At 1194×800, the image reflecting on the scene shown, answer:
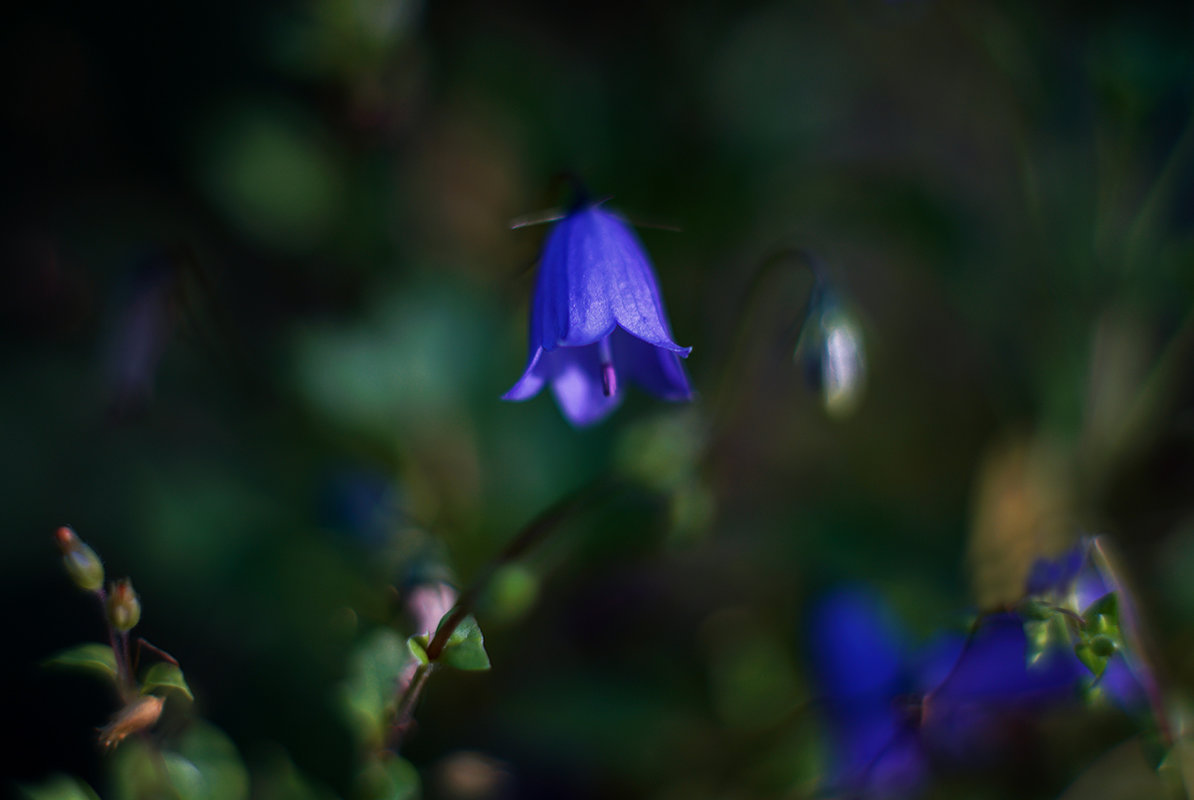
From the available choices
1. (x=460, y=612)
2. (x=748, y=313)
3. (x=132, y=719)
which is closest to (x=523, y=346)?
(x=748, y=313)

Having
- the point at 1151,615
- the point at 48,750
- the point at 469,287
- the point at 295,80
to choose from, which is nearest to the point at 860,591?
the point at 1151,615

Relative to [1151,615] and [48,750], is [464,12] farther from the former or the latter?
[1151,615]

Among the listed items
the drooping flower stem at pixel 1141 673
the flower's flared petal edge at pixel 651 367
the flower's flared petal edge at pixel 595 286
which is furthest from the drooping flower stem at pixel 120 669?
the drooping flower stem at pixel 1141 673

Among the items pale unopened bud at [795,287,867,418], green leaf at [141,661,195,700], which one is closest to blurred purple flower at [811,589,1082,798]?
pale unopened bud at [795,287,867,418]

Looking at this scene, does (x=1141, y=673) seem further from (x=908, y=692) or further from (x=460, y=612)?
(x=460, y=612)

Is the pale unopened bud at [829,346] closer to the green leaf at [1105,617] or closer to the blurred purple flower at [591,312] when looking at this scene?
the blurred purple flower at [591,312]

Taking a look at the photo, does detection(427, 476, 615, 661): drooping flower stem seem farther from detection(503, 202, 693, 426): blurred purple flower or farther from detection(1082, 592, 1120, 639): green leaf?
detection(1082, 592, 1120, 639): green leaf
